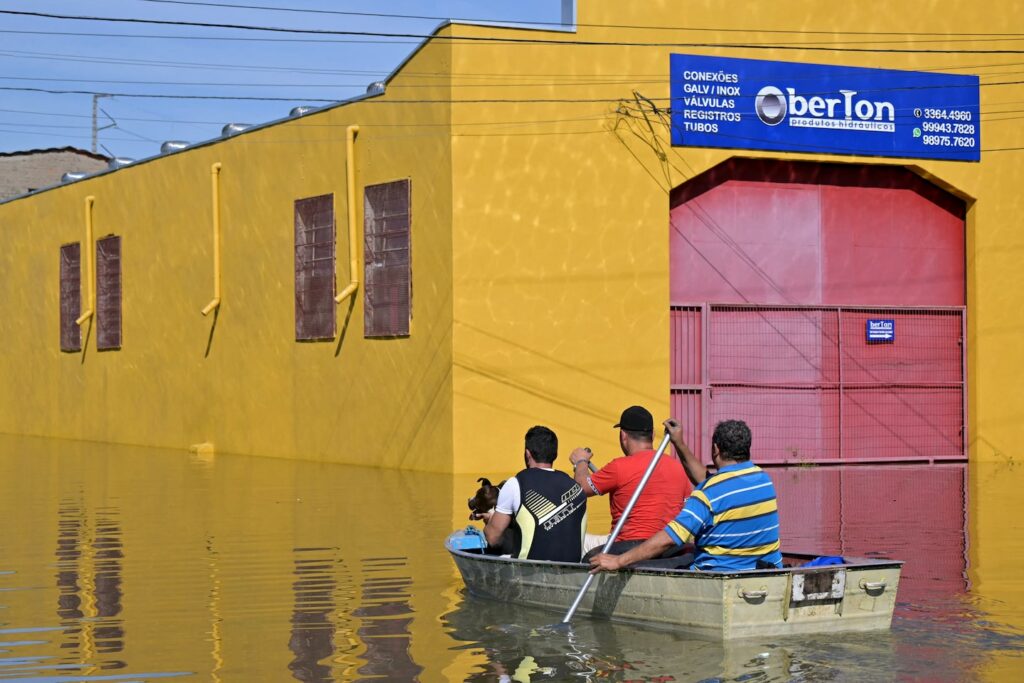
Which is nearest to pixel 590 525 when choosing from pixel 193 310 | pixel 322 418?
pixel 322 418

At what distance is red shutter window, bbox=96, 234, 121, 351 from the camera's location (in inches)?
1320

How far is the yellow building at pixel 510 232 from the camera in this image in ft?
75.9

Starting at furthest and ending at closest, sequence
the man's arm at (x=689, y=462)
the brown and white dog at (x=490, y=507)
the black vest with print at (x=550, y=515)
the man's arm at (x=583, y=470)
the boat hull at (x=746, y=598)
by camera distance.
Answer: the brown and white dog at (x=490, y=507), the man's arm at (x=583, y=470), the black vest with print at (x=550, y=515), the man's arm at (x=689, y=462), the boat hull at (x=746, y=598)

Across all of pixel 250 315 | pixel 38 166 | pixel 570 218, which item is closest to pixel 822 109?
pixel 570 218

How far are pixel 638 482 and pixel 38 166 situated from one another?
46.5 metres

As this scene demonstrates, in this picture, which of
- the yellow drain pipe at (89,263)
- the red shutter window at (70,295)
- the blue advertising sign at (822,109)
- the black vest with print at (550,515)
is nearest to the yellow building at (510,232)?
the blue advertising sign at (822,109)

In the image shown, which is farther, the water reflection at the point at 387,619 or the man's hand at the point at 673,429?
the man's hand at the point at 673,429

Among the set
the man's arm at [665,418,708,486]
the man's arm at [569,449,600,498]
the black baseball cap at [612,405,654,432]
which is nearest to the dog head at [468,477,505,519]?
the man's arm at [569,449,600,498]

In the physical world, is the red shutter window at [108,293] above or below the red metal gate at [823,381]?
above

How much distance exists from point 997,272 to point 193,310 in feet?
47.8

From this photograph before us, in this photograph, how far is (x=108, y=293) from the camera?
1339 inches

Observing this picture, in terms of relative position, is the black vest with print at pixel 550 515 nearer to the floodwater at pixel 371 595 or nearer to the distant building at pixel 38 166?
the floodwater at pixel 371 595

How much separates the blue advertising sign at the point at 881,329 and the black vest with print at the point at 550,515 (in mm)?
15560

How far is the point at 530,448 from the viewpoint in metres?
Answer: 10.9
